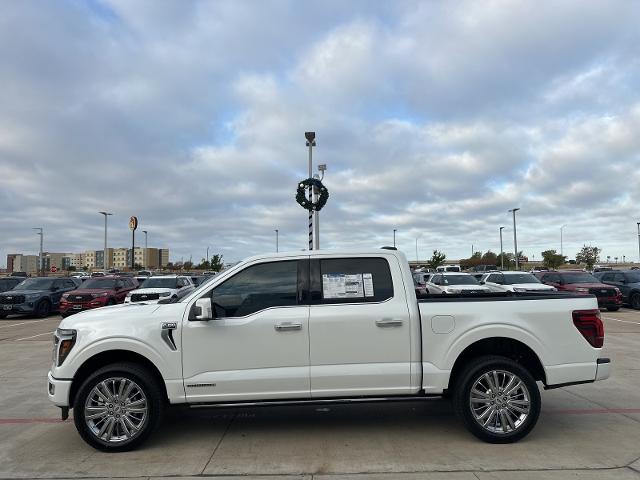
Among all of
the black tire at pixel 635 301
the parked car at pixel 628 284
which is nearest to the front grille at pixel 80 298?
the parked car at pixel 628 284

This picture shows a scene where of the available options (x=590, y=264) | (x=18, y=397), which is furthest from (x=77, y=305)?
(x=590, y=264)

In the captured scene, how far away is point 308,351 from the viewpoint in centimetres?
523

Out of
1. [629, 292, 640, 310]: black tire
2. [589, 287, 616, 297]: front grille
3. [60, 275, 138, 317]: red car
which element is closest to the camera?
[60, 275, 138, 317]: red car

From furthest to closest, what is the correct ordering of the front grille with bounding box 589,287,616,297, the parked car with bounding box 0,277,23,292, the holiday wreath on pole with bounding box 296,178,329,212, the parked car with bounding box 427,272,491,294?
1. the parked car with bounding box 0,277,23,292
2. the parked car with bounding box 427,272,491,294
3. the front grille with bounding box 589,287,616,297
4. the holiday wreath on pole with bounding box 296,178,329,212

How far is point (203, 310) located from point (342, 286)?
1403 mm

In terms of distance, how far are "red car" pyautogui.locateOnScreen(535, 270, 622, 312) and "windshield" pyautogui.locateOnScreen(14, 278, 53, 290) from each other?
2098 centimetres

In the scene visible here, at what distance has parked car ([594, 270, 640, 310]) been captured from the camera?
22.2 meters

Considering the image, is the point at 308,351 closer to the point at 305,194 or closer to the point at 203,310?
the point at 203,310

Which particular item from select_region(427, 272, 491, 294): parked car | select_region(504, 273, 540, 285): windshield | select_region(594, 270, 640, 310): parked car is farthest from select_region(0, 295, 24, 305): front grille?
select_region(594, 270, 640, 310): parked car

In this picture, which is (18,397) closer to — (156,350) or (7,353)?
(156,350)

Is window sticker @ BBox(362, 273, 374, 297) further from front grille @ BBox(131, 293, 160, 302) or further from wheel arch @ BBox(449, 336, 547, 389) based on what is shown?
front grille @ BBox(131, 293, 160, 302)

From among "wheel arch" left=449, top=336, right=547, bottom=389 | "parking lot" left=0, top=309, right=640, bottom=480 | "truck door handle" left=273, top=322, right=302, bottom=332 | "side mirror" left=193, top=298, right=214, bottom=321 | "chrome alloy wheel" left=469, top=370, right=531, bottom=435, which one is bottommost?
"parking lot" left=0, top=309, right=640, bottom=480

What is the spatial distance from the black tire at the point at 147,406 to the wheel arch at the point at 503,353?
2.94 m

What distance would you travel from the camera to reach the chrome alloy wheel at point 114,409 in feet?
17.0
